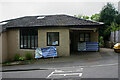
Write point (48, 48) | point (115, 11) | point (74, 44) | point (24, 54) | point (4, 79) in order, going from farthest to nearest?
point (115, 11)
point (74, 44)
point (24, 54)
point (48, 48)
point (4, 79)

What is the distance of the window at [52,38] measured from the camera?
13.6 meters

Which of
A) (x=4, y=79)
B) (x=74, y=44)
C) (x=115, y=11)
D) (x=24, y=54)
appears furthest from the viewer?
(x=115, y=11)

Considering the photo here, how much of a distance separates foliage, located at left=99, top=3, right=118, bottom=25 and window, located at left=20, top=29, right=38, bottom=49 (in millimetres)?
17251

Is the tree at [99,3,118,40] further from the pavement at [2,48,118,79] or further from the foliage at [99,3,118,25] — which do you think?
the pavement at [2,48,118,79]

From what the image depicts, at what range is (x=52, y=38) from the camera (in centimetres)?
1374

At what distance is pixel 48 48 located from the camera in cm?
1286

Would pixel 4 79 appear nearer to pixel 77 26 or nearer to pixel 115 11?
pixel 77 26

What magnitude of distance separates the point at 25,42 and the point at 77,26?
5796mm

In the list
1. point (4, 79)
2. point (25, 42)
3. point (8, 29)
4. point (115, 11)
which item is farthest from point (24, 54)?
point (115, 11)

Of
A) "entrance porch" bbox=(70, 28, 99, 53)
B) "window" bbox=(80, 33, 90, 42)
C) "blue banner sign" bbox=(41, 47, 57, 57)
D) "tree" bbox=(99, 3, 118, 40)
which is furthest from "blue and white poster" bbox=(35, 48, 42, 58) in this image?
"tree" bbox=(99, 3, 118, 40)

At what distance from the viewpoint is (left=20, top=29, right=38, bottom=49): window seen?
1424 centimetres

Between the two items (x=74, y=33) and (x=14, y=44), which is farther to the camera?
(x=74, y=33)

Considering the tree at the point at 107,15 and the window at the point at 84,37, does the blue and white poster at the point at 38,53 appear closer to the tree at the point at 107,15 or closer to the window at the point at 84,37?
the window at the point at 84,37

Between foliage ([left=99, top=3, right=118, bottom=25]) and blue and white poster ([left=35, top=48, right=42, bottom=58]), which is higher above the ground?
foliage ([left=99, top=3, right=118, bottom=25])
